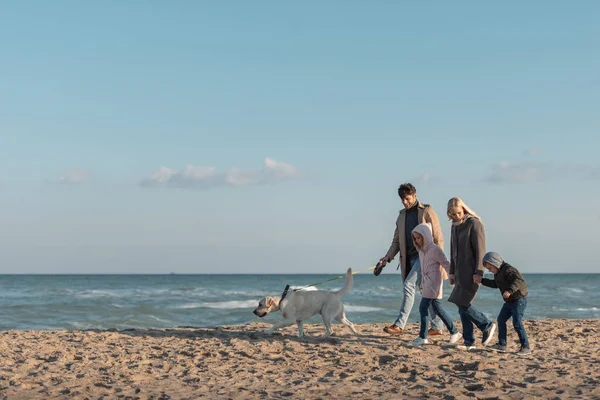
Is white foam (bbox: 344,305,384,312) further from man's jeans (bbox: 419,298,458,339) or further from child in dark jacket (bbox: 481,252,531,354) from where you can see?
child in dark jacket (bbox: 481,252,531,354)

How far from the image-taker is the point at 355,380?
5.95 m

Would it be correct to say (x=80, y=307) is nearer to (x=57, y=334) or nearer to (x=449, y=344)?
(x=57, y=334)

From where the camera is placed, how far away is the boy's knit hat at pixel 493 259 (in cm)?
661

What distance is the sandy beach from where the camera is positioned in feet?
18.4

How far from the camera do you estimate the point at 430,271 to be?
7.39m

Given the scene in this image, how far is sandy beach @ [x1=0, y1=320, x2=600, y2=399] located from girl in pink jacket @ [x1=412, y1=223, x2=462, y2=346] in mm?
365

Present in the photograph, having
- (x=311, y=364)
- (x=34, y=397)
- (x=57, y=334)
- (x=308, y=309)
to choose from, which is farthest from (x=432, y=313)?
(x=57, y=334)

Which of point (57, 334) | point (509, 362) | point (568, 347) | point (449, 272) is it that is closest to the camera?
point (509, 362)

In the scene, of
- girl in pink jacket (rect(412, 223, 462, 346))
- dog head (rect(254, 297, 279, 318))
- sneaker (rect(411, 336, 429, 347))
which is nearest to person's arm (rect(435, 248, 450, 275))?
girl in pink jacket (rect(412, 223, 462, 346))

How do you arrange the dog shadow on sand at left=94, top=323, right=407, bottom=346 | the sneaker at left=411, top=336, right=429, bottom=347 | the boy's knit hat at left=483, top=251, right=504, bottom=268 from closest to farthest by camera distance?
the boy's knit hat at left=483, top=251, right=504, bottom=268, the sneaker at left=411, top=336, right=429, bottom=347, the dog shadow on sand at left=94, top=323, right=407, bottom=346

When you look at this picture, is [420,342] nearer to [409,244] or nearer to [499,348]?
[499,348]

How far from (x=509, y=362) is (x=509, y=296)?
667mm

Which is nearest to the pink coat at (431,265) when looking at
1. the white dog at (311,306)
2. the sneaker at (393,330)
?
the sneaker at (393,330)

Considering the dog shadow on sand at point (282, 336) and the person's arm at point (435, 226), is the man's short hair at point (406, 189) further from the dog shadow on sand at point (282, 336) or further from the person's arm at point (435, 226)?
the dog shadow on sand at point (282, 336)
